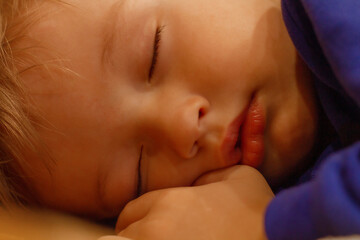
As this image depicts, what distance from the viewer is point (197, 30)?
2.46ft

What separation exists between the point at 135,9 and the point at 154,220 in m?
0.39

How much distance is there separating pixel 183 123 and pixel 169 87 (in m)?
0.08

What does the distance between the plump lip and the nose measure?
2.0 inches

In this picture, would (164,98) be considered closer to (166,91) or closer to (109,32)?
(166,91)

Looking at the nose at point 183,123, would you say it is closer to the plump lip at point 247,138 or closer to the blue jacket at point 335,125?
the plump lip at point 247,138

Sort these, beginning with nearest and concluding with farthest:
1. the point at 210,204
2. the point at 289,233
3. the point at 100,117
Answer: the point at 289,233 < the point at 210,204 < the point at 100,117

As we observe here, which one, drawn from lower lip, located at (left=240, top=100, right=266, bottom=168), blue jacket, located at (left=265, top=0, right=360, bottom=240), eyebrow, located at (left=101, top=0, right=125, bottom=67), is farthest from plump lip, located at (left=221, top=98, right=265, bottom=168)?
eyebrow, located at (left=101, top=0, right=125, bottom=67)

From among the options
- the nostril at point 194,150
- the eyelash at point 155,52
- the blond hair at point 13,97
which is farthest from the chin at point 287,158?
the blond hair at point 13,97

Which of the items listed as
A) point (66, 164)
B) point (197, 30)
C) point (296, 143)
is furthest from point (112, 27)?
point (296, 143)

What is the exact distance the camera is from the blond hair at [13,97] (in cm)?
74

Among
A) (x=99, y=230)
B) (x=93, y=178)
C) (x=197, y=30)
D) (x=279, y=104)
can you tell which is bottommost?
A: (x=99, y=230)

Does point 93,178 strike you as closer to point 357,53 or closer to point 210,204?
point 210,204

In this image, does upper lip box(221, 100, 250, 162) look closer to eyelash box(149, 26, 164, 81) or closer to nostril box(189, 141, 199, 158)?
nostril box(189, 141, 199, 158)

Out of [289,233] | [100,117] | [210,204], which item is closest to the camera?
[289,233]
